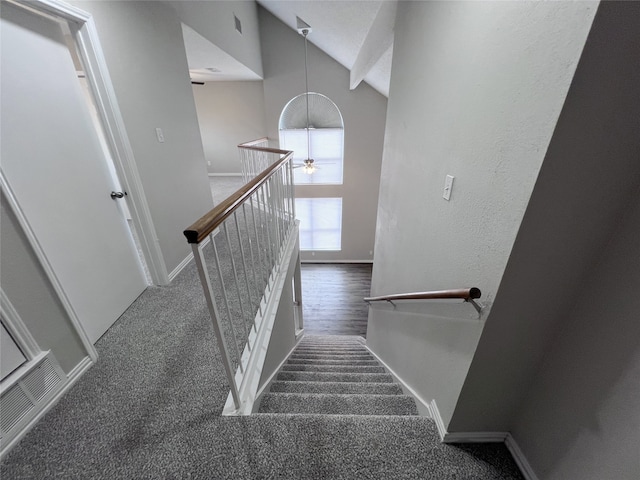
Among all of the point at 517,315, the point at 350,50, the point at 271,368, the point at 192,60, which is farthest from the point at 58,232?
the point at 350,50

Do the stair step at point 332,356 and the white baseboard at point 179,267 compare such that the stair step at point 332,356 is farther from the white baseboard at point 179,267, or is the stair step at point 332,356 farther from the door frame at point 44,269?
the door frame at point 44,269

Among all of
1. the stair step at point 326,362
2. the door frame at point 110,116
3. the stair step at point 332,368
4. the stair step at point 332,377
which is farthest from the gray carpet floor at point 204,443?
the stair step at point 326,362

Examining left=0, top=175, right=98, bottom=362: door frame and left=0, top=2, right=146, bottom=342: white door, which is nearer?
left=0, top=175, right=98, bottom=362: door frame

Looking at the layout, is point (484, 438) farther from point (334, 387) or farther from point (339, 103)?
point (339, 103)

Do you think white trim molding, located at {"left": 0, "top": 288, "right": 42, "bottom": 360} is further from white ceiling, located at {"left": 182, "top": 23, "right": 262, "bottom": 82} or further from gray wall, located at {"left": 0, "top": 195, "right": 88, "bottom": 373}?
white ceiling, located at {"left": 182, "top": 23, "right": 262, "bottom": 82}

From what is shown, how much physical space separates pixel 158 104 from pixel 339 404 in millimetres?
2629

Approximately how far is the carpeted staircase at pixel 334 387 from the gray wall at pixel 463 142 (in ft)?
0.68

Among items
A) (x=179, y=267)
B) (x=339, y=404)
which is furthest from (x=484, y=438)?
(x=179, y=267)

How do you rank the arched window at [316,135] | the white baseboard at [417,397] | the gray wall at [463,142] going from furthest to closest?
the arched window at [316,135] < the white baseboard at [417,397] < the gray wall at [463,142]

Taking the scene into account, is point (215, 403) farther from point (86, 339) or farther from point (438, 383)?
point (438, 383)

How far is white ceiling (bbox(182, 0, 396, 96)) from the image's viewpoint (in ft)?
8.04

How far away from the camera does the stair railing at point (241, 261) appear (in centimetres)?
93

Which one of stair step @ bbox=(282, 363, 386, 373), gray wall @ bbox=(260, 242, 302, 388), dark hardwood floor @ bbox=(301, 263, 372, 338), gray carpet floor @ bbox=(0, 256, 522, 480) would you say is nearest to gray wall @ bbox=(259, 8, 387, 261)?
dark hardwood floor @ bbox=(301, 263, 372, 338)

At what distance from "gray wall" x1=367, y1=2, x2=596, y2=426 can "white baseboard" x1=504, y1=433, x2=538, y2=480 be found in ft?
A: 0.96
